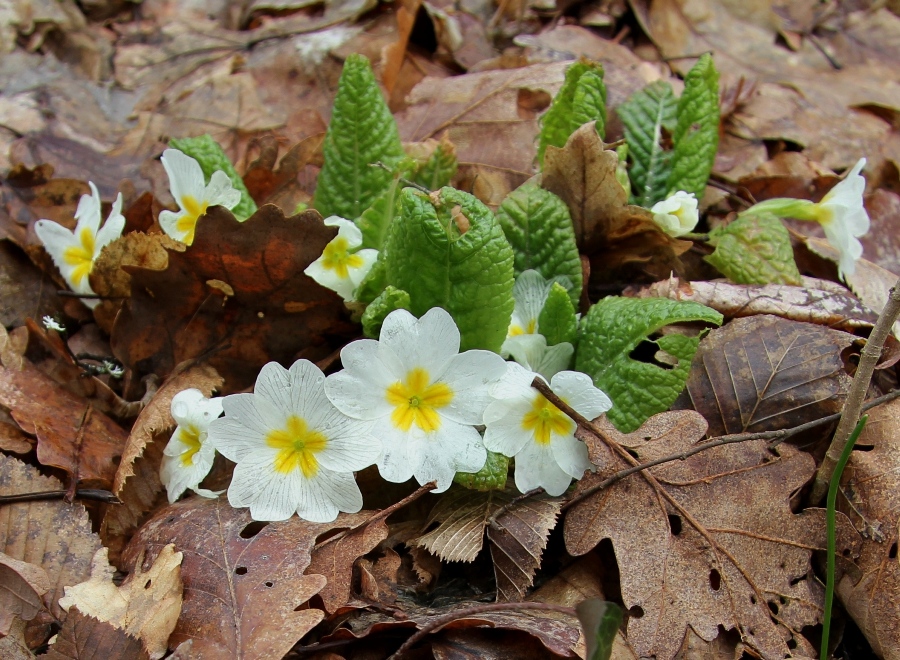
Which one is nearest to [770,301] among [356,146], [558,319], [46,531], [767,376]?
[767,376]

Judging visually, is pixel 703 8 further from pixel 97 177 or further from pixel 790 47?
pixel 97 177

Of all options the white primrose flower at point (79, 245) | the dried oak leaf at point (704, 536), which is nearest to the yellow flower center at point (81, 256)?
the white primrose flower at point (79, 245)

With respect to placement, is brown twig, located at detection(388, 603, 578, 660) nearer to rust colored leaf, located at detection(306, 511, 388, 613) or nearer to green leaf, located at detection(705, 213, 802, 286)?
rust colored leaf, located at detection(306, 511, 388, 613)

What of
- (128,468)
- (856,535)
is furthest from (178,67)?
(856,535)

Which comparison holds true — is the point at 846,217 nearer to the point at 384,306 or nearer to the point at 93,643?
the point at 384,306

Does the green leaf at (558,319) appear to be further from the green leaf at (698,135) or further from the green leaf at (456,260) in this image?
the green leaf at (698,135)
